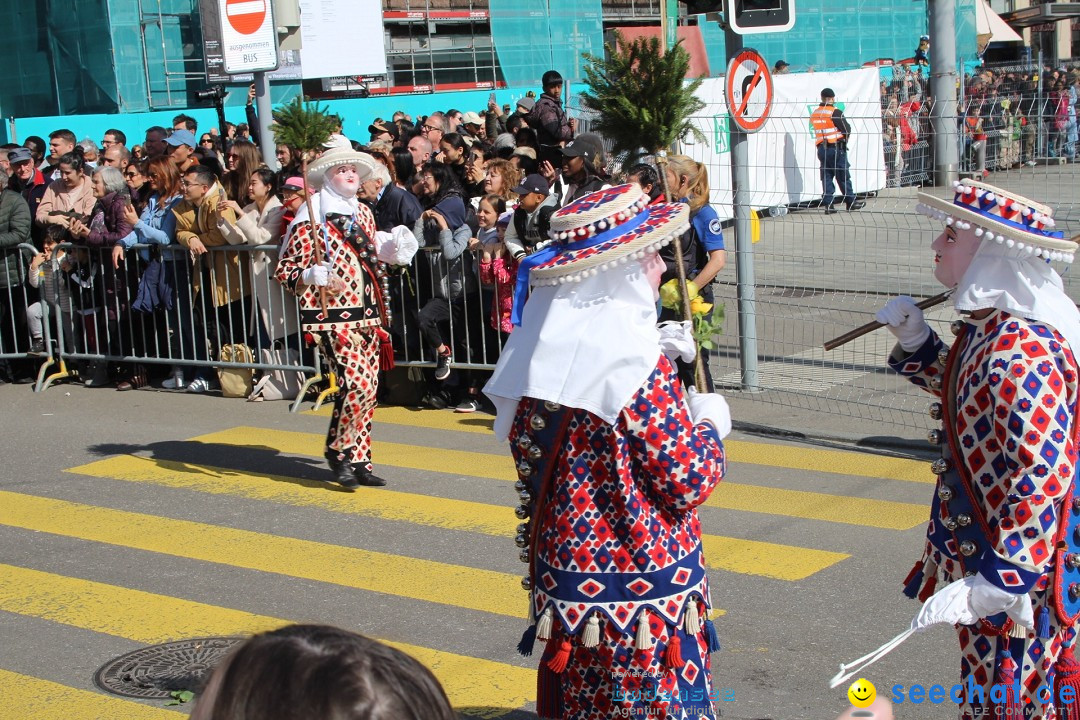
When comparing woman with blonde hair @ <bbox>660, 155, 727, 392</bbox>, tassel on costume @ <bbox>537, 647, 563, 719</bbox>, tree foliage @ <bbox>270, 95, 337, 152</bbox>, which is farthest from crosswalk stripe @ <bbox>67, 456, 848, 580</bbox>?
tassel on costume @ <bbox>537, 647, 563, 719</bbox>

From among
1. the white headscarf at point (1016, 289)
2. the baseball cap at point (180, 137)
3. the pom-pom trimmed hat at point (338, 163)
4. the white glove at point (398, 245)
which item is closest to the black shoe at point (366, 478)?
the white glove at point (398, 245)

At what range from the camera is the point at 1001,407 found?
3227mm

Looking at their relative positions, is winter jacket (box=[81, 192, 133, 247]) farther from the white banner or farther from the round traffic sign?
the white banner

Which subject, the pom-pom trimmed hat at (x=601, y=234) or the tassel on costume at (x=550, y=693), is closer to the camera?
the pom-pom trimmed hat at (x=601, y=234)

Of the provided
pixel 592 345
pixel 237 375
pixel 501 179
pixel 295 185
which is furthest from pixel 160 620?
pixel 501 179

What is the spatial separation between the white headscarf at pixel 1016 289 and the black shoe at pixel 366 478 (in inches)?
195

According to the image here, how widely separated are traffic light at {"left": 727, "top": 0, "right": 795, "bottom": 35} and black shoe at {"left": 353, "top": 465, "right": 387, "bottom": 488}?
12.8 feet

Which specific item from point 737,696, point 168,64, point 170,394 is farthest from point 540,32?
point 737,696

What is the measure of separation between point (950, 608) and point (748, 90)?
6321mm

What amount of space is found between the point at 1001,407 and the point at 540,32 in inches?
1216

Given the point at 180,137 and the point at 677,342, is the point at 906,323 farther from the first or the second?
the point at 180,137

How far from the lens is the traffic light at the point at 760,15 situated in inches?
342

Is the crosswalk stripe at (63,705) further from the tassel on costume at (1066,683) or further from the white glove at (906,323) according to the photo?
the tassel on costume at (1066,683)

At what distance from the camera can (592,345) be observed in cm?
336
